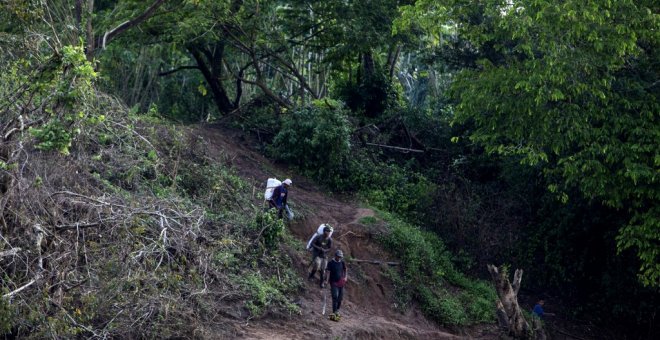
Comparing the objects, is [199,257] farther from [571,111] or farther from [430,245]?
[430,245]

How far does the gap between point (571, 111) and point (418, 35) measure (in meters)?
9.15

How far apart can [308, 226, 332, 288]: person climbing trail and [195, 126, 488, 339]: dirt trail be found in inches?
10.6

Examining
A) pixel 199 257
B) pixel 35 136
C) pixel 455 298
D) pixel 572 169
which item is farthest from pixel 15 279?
→ pixel 455 298

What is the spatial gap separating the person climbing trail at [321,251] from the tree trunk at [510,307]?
3.14 metres

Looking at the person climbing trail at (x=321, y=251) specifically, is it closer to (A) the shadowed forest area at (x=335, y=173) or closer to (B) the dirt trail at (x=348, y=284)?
(B) the dirt trail at (x=348, y=284)

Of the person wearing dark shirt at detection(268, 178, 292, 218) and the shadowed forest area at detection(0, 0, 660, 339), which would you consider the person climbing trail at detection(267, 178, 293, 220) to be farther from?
the shadowed forest area at detection(0, 0, 660, 339)

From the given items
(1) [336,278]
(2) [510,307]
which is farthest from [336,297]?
(2) [510,307]

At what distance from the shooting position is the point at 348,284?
18.8 m

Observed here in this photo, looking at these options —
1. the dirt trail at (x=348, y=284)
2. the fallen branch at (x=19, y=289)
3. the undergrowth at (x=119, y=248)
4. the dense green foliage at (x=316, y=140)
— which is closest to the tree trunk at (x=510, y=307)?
the dirt trail at (x=348, y=284)

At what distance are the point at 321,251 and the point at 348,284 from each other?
2.04 meters

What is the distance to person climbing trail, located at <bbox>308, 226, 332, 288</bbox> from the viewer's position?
1688cm

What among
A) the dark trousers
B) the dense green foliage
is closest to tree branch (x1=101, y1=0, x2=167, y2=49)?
the dense green foliage

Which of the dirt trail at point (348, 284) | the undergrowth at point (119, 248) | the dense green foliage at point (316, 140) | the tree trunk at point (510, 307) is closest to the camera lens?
the undergrowth at point (119, 248)

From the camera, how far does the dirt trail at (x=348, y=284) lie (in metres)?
15.5
